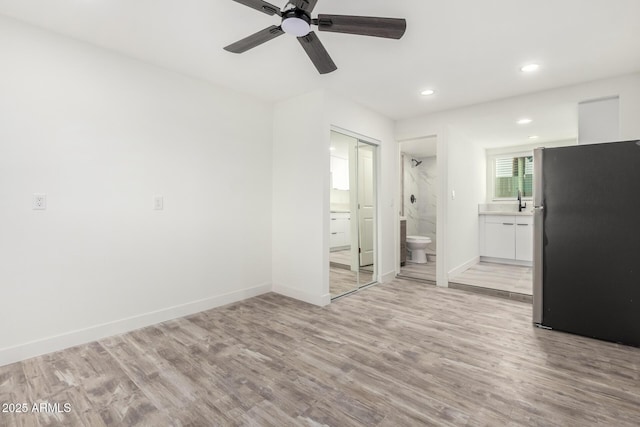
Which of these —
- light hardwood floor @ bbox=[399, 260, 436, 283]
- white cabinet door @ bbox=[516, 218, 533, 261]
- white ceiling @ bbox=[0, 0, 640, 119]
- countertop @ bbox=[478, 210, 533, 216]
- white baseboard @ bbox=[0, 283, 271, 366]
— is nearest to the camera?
white ceiling @ bbox=[0, 0, 640, 119]

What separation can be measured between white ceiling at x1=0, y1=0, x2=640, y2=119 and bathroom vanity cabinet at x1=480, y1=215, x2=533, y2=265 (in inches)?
108

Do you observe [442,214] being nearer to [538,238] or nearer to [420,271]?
[420,271]

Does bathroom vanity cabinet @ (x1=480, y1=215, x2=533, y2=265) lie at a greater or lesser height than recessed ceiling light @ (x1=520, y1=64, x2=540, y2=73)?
lesser

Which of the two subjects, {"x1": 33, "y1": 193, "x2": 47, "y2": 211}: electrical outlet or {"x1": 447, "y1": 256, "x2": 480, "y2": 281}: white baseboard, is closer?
{"x1": 33, "y1": 193, "x2": 47, "y2": 211}: electrical outlet

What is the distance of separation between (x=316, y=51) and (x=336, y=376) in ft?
7.16

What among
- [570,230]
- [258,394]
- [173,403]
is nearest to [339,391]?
[258,394]

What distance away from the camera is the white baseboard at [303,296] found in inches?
133

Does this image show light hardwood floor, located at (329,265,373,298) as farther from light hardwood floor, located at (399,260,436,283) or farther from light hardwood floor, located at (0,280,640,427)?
light hardwood floor, located at (0,280,640,427)

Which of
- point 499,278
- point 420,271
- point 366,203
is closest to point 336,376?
point 366,203

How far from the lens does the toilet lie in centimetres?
570

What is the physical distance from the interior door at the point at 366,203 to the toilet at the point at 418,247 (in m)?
1.61

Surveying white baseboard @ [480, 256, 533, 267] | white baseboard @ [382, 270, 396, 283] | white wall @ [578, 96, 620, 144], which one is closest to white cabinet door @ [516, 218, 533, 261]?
white baseboard @ [480, 256, 533, 267]

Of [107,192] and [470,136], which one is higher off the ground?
[470,136]

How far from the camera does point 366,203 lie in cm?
442
